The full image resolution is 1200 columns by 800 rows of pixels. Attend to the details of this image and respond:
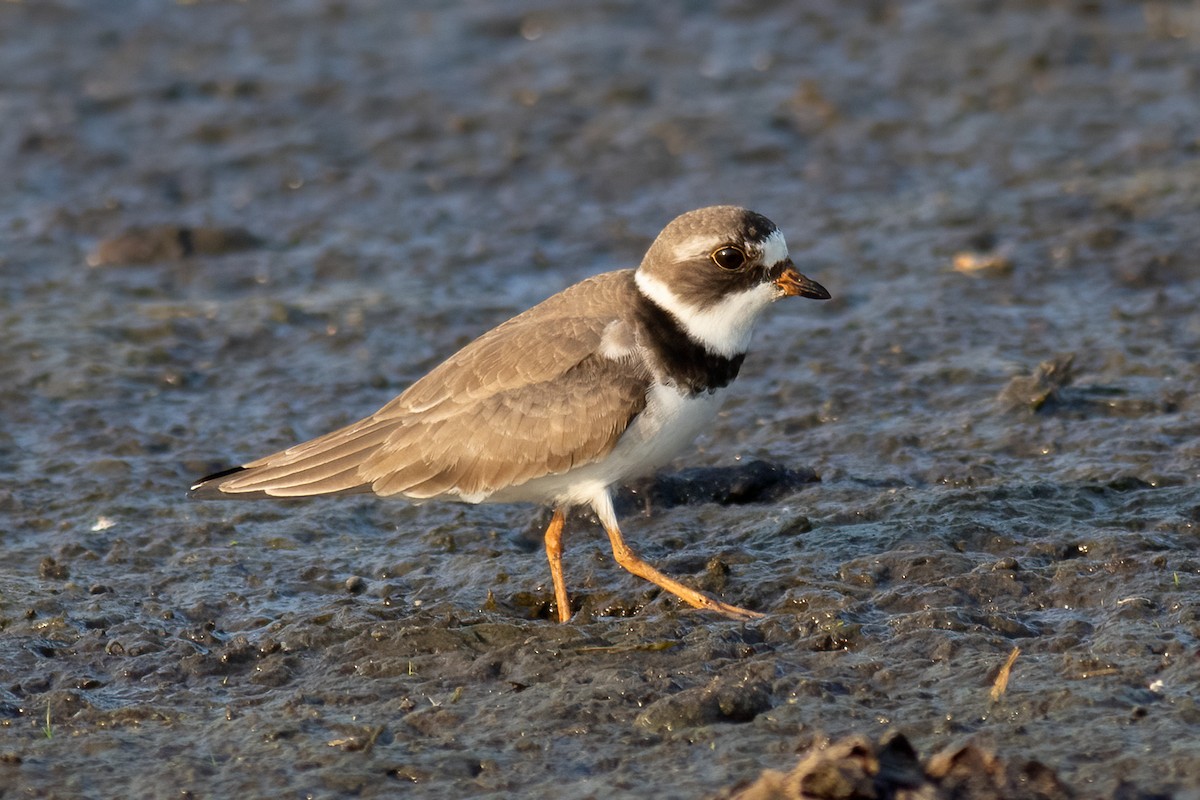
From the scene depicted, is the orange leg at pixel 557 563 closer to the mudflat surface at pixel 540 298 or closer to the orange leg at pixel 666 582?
the mudflat surface at pixel 540 298

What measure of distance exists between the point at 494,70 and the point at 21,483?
19.1ft

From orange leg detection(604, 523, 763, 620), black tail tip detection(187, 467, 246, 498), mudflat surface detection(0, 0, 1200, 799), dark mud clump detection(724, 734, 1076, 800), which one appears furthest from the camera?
black tail tip detection(187, 467, 246, 498)

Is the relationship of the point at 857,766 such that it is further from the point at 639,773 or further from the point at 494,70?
the point at 494,70

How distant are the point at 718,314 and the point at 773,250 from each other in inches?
13.7

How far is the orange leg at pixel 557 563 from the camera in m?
5.86

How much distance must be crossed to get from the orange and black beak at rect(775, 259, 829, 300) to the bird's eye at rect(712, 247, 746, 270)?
189 millimetres

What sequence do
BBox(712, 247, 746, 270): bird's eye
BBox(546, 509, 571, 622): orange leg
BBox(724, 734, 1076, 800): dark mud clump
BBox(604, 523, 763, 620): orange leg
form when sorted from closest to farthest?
BBox(724, 734, 1076, 800): dark mud clump
BBox(604, 523, 763, 620): orange leg
BBox(546, 509, 571, 622): orange leg
BBox(712, 247, 746, 270): bird's eye

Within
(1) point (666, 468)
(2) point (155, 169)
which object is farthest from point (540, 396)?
(2) point (155, 169)

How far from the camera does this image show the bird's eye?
235 inches

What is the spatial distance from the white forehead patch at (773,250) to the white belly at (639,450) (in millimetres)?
575

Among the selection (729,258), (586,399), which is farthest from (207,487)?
(729,258)

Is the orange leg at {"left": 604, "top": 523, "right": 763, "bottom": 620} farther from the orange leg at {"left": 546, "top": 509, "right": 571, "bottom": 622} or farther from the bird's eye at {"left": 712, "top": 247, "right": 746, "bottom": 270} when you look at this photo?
the bird's eye at {"left": 712, "top": 247, "right": 746, "bottom": 270}

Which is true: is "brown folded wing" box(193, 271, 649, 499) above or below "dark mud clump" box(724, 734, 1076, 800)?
above

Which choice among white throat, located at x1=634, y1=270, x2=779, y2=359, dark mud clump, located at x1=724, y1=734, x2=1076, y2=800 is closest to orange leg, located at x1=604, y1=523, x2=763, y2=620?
white throat, located at x1=634, y1=270, x2=779, y2=359
